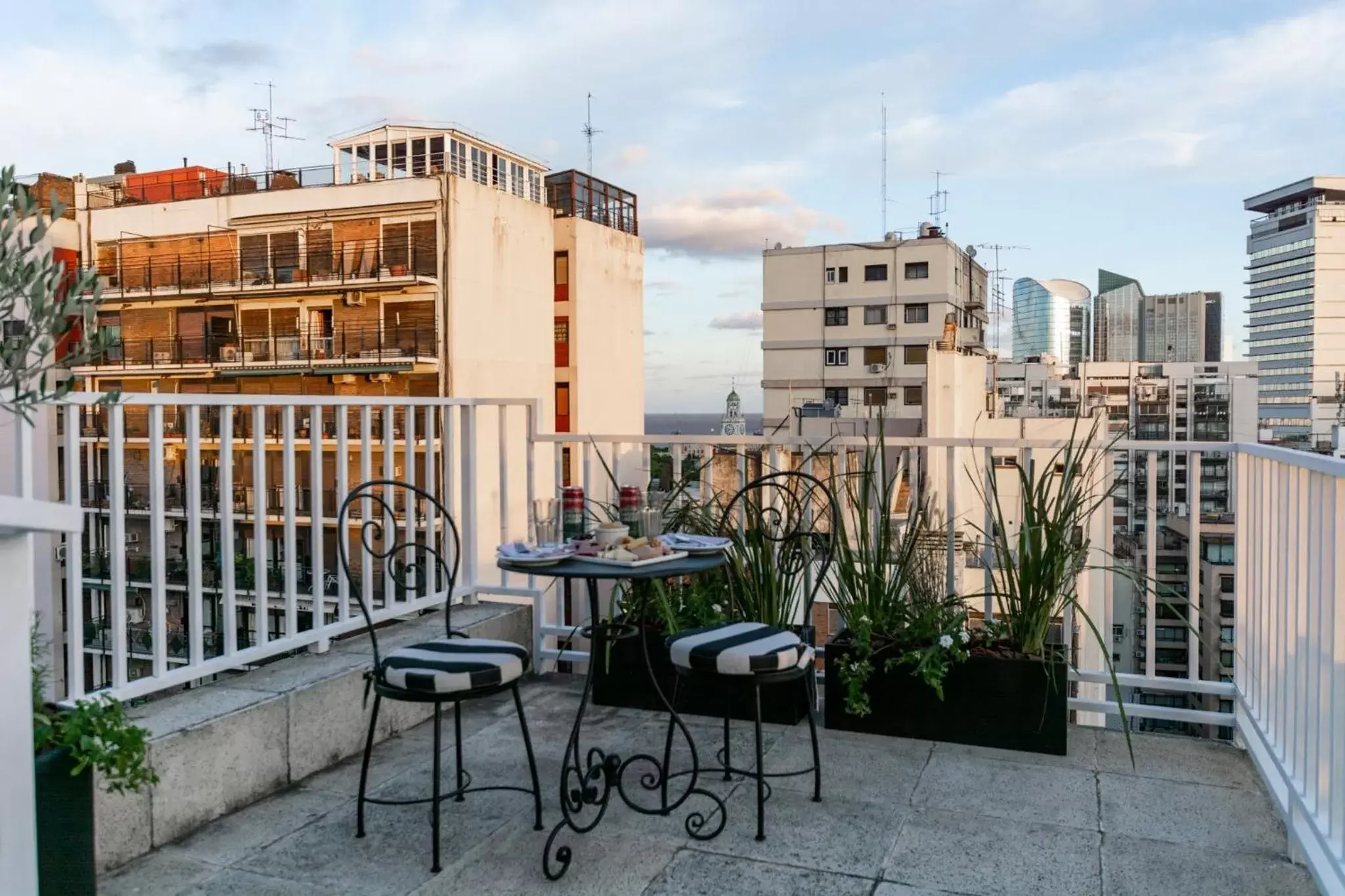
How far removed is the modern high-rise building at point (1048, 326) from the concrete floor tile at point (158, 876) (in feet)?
274

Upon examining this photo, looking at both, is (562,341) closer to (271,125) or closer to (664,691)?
(271,125)

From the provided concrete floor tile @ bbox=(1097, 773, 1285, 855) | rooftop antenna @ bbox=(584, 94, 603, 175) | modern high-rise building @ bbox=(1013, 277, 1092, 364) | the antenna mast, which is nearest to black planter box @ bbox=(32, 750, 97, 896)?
concrete floor tile @ bbox=(1097, 773, 1285, 855)

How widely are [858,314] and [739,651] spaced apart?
161ft

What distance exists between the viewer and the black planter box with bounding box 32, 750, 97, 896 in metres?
1.96

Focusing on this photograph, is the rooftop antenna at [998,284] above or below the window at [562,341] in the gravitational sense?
above

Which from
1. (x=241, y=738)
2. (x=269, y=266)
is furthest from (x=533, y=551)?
(x=269, y=266)

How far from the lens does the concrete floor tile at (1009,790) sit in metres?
2.71

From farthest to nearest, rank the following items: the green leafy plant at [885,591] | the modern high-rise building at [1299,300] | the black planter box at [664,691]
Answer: the modern high-rise building at [1299,300]
the black planter box at [664,691]
the green leafy plant at [885,591]

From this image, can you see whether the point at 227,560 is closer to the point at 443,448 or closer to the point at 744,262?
the point at 443,448

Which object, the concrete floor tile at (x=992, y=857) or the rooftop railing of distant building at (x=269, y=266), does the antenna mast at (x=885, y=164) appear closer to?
the rooftop railing of distant building at (x=269, y=266)

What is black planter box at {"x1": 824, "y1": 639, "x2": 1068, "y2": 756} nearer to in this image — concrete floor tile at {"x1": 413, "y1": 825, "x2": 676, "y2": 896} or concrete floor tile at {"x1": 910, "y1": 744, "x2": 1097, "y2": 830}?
concrete floor tile at {"x1": 910, "y1": 744, "x2": 1097, "y2": 830}

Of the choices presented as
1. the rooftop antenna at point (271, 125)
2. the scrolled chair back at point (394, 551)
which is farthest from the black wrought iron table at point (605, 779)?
the rooftop antenna at point (271, 125)

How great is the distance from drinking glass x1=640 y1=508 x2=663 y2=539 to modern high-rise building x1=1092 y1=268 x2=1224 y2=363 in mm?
82334

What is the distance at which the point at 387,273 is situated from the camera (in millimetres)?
25188
